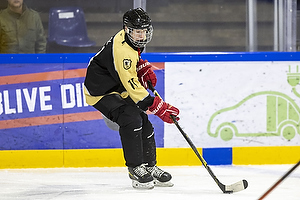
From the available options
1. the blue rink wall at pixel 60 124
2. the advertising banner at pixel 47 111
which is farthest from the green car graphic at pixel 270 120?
the advertising banner at pixel 47 111

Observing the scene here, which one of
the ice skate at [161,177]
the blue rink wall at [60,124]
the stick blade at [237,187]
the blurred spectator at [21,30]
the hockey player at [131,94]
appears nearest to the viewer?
the stick blade at [237,187]

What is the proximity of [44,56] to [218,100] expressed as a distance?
4.12 ft

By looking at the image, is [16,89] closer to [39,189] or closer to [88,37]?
[88,37]

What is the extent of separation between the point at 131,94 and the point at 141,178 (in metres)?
0.46

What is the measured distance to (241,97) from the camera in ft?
12.6

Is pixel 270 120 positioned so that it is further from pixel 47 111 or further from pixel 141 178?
pixel 47 111

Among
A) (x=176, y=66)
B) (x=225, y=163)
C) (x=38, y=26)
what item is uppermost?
(x=38, y=26)

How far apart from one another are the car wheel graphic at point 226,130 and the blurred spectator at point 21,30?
138 cm

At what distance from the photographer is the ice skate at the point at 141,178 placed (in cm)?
288

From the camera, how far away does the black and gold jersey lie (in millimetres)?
2773

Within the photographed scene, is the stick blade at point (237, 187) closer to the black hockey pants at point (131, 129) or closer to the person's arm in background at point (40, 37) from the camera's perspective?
the black hockey pants at point (131, 129)

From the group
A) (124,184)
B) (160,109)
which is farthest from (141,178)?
(160,109)

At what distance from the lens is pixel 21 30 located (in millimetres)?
3951

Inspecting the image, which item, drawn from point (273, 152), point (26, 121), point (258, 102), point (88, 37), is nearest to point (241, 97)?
point (258, 102)
